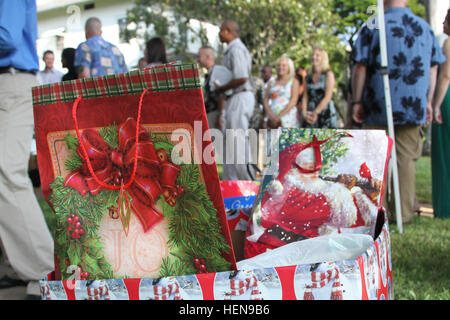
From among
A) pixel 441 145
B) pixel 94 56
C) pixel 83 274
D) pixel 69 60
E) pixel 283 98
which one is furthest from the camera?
pixel 283 98

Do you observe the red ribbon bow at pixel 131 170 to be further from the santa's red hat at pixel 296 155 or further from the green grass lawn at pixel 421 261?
the green grass lawn at pixel 421 261

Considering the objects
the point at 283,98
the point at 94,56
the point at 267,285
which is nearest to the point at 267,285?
Answer: the point at 267,285

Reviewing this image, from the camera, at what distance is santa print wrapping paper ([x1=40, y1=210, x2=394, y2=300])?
750mm

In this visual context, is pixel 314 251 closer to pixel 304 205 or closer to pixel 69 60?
pixel 304 205

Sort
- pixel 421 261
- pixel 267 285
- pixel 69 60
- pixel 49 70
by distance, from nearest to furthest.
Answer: pixel 267 285 < pixel 421 261 < pixel 69 60 < pixel 49 70

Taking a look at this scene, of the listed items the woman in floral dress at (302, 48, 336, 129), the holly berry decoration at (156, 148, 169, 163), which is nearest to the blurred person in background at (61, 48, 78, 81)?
the woman in floral dress at (302, 48, 336, 129)

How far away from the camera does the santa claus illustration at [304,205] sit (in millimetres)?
1166

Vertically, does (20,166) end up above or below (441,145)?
above

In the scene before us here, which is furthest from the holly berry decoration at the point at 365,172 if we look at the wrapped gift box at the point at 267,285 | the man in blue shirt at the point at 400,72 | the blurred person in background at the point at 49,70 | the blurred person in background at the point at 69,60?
the blurred person in background at the point at 49,70

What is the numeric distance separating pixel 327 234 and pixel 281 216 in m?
0.13

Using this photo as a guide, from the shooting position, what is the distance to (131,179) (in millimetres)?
822

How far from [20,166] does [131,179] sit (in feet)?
4.57

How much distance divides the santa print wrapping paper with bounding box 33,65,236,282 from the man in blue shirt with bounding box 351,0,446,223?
2555mm

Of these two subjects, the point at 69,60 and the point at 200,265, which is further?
the point at 69,60
